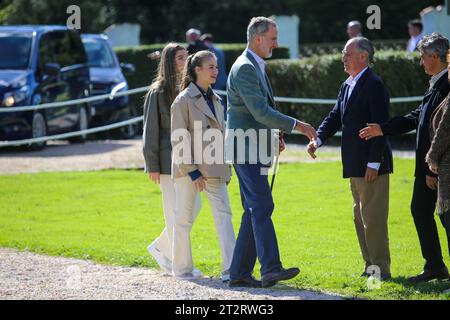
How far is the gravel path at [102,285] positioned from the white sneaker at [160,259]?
8 cm

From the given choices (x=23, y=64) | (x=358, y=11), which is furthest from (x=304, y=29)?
(x=23, y=64)

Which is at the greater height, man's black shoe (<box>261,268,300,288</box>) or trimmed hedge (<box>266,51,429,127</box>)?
trimmed hedge (<box>266,51,429,127</box>)

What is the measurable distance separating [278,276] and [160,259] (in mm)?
1537

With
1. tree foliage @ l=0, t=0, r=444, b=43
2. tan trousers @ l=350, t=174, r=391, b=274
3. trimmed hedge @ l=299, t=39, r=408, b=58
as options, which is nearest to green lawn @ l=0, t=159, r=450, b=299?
tan trousers @ l=350, t=174, r=391, b=274

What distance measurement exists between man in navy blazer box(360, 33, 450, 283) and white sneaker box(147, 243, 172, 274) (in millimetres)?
2223

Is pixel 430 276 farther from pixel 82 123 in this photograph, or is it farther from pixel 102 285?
pixel 82 123

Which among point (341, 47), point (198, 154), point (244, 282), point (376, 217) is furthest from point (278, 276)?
point (341, 47)

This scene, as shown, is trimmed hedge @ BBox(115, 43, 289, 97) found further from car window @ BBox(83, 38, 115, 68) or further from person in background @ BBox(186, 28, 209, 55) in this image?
person in background @ BBox(186, 28, 209, 55)

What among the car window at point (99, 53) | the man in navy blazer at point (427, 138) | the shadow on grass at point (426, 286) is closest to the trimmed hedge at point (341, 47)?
the car window at point (99, 53)

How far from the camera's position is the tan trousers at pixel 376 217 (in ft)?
29.3

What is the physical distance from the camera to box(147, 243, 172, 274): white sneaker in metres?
9.59

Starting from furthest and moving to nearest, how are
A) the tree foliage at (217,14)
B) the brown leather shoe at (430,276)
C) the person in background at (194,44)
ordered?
the tree foliage at (217,14), the person in background at (194,44), the brown leather shoe at (430,276)

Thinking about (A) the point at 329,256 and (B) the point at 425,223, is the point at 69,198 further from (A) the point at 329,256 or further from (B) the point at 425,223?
(B) the point at 425,223

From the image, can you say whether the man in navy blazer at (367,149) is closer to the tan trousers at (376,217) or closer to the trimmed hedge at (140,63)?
the tan trousers at (376,217)
